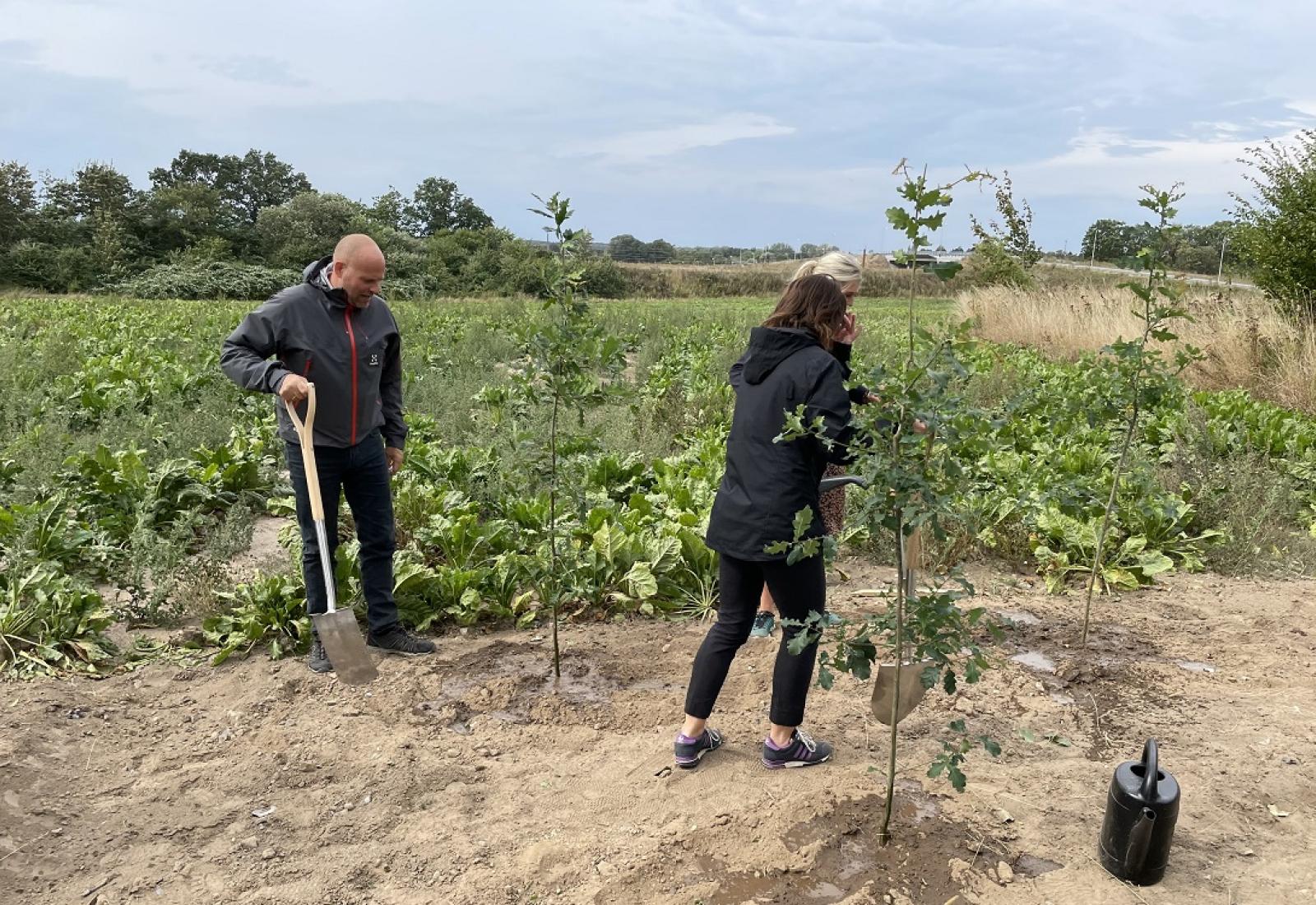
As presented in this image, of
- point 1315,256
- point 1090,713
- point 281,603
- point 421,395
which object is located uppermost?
point 1315,256

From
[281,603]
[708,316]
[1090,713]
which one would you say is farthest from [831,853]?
[708,316]

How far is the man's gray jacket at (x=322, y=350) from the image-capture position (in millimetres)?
3674

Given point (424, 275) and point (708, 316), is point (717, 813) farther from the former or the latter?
point (424, 275)

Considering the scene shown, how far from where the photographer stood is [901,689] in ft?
9.24

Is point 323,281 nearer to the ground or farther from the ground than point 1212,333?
farther from the ground

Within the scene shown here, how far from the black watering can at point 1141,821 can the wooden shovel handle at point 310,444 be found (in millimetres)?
2971

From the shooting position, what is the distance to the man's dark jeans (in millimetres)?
3918

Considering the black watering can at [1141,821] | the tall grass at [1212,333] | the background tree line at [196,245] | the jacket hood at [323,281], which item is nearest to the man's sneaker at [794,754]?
the black watering can at [1141,821]

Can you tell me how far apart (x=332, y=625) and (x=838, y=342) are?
2352 millimetres

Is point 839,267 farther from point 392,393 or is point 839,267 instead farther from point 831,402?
point 392,393

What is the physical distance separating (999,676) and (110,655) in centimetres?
413

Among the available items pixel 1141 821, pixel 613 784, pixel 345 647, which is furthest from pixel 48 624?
pixel 1141 821

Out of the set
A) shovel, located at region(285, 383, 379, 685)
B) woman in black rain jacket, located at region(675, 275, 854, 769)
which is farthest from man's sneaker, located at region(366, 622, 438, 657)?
woman in black rain jacket, located at region(675, 275, 854, 769)

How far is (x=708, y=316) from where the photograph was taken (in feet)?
67.7
